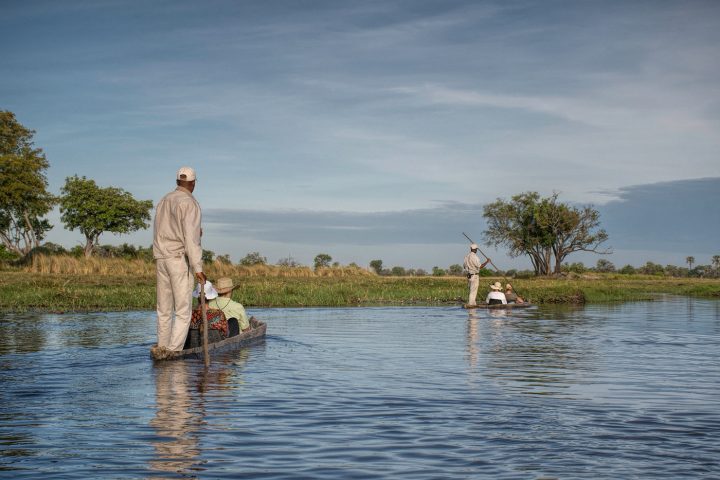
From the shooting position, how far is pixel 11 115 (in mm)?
68250

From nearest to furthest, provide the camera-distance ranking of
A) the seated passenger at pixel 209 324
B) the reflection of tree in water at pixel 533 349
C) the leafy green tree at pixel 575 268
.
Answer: the reflection of tree in water at pixel 533 349 < the seated passenger at pixel 209 324 < the leafy green tree at pixel 575 268

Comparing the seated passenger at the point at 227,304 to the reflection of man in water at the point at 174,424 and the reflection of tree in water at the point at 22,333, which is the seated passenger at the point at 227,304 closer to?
the reflection of tree in water at the point at 22,333

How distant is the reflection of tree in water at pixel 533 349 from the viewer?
1152cm

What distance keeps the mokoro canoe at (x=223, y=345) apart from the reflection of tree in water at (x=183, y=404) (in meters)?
0.18

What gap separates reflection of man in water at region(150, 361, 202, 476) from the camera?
257 inches

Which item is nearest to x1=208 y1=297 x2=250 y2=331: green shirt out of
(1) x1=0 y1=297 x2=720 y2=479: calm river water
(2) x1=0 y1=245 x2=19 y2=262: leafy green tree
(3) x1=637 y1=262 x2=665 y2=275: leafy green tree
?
(1) x1=0 y1=297 x2=720 y2=479: calm river water

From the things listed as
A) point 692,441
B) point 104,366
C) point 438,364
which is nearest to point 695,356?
point 438,364

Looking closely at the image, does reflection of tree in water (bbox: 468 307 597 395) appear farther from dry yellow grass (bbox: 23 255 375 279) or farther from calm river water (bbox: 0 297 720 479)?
dry yellow grass (bbox: 23 255 375 279)

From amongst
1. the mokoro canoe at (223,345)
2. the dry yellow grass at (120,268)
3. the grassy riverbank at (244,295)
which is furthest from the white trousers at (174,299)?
the dry yellow grass at (120,268)

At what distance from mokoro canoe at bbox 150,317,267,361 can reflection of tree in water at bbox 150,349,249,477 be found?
0.59ft

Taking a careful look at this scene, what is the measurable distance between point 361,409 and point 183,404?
2.02 meters

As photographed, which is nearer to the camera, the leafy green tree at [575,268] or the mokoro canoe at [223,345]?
the mokoro canoe at [223,345]

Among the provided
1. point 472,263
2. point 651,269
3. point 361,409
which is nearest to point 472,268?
point 472,263

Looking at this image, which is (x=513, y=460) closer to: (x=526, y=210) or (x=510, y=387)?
(x=510, y=387)
